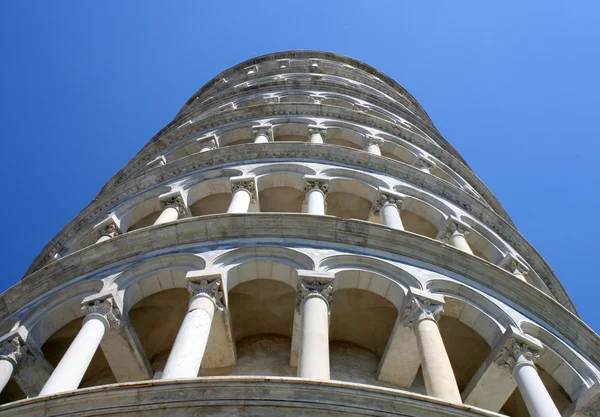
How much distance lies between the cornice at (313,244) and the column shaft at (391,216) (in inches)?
108

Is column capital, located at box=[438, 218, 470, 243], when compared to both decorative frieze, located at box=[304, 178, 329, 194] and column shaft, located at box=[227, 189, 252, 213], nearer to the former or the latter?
decorative frieze, located at box=[304, 178, 329, 194]

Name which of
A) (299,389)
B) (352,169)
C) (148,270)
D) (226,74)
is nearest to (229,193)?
(352,169)

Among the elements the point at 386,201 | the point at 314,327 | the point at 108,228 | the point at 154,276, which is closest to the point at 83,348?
the point at 154,276

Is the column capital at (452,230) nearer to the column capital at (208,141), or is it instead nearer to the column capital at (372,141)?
the column capital at (372,141)

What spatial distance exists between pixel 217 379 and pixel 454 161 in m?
19.0

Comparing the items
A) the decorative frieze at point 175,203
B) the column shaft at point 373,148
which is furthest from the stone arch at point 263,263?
the column shaft at point 373,148

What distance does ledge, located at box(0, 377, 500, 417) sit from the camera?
801 cm

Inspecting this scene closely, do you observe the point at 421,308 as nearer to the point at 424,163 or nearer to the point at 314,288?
the point at 314,288

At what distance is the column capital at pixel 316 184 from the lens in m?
18.4

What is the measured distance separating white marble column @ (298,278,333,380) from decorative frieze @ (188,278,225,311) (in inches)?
52.3

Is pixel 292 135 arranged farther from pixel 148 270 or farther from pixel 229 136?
pixel 148 270

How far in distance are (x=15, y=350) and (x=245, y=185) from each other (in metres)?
7.60

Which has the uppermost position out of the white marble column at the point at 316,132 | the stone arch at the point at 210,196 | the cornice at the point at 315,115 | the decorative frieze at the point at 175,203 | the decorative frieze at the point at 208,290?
the cornice at the point at 315,115

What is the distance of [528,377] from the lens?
11.3 metres
